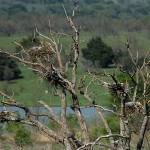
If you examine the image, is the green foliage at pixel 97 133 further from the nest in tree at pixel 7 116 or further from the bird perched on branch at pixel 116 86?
the bird perched on branch at pixel 116 86

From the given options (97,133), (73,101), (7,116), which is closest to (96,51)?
(97,133)

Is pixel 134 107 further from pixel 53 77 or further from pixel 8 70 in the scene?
pixel 8 70

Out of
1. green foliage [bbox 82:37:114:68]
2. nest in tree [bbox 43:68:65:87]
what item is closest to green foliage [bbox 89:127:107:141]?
nest in tree [bbox 43:68:65:87]

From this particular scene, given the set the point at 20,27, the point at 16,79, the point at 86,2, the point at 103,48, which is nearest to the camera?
the point at 16,79

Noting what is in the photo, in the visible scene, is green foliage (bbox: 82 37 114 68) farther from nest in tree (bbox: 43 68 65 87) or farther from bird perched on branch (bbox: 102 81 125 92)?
bird perched on branch (bbox: 102 81 125 92)

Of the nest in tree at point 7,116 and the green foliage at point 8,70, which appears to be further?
the green foliage at point 8,70

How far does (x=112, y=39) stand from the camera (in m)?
59.6

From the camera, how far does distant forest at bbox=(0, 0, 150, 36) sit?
164 feet

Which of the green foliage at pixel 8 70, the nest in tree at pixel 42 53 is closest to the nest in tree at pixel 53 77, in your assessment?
the nest in tree at pixel 42 53

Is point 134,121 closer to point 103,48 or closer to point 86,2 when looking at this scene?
point 103,48

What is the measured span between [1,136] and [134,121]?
7.73 metres

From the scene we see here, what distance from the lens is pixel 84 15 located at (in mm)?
71938

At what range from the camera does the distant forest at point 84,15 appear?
49875mm

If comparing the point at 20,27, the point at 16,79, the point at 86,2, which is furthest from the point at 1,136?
the point at 86,2
